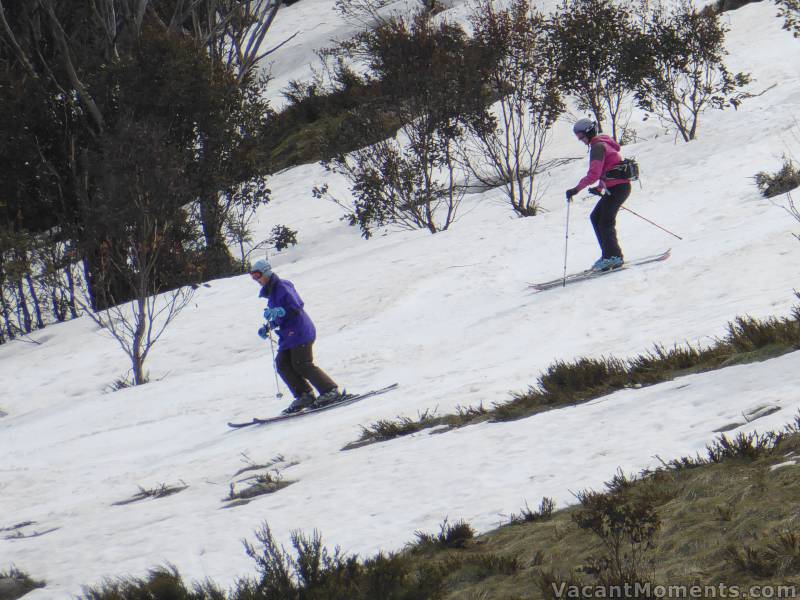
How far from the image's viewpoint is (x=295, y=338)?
923 cm

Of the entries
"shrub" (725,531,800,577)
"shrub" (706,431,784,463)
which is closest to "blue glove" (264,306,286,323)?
"shrub" (706,431,784,463)

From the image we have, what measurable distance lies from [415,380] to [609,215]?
11.4 feet

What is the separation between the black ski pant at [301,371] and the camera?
9.22 metres

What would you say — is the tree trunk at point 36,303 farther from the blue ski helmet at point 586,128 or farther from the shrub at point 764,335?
the shrub at point 764,335

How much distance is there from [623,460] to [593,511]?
1.05 metres

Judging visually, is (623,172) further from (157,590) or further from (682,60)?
(682,60)

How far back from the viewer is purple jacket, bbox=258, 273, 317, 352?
9156 millimetres

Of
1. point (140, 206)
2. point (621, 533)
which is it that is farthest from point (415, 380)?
point (140, 206)

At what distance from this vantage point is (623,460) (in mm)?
4531

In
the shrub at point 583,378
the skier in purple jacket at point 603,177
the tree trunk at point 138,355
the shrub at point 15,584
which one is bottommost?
the shrub at point 583,378

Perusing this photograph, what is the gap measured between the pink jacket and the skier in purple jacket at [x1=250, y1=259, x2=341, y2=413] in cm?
388

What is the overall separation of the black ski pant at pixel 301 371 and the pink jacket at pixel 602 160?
12.9 feet

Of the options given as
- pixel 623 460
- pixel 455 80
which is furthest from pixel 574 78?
pixel 623 460

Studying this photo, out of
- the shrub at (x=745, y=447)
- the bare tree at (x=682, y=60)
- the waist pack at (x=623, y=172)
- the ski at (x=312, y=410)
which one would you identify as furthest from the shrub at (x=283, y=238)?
the shrub at (x=745, y=447)
